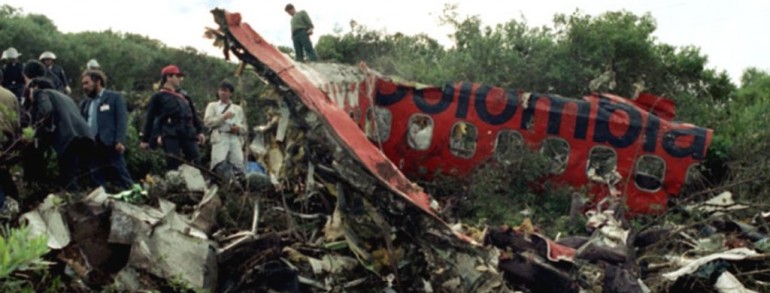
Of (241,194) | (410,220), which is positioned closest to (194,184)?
(241,194)

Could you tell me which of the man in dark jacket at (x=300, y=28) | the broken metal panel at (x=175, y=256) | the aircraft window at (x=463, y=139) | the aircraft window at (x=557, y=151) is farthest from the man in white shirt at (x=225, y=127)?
the man in dark jacket at (x=300, y=28)

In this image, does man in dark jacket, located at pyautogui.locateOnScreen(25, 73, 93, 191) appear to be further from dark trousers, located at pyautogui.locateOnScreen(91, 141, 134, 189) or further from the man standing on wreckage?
the man standing on wreckage

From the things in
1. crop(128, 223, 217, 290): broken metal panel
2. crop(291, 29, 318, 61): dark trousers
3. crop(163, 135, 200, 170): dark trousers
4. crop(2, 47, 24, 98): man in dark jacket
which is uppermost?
crop(291, 29, 318, 61): dark trousers

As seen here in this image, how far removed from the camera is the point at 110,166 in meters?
8.16

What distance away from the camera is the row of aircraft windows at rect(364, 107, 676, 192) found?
1395cm

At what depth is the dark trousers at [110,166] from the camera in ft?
26.8

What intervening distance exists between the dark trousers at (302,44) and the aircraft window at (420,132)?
3187 mm

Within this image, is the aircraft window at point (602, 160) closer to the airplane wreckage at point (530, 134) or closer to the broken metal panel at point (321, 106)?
the airplane wreckage at point (530, 134)

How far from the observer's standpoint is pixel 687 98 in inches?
749

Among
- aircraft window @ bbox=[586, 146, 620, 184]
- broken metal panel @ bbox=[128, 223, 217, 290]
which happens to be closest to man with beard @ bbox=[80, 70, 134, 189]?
broken metal panel @ bbox=[128, 223, 217, 290]

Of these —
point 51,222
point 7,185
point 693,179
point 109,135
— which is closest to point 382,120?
point 693,179

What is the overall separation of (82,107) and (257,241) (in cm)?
337

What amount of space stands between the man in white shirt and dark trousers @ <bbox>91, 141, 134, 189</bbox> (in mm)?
1391

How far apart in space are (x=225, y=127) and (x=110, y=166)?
1648 millimetres
